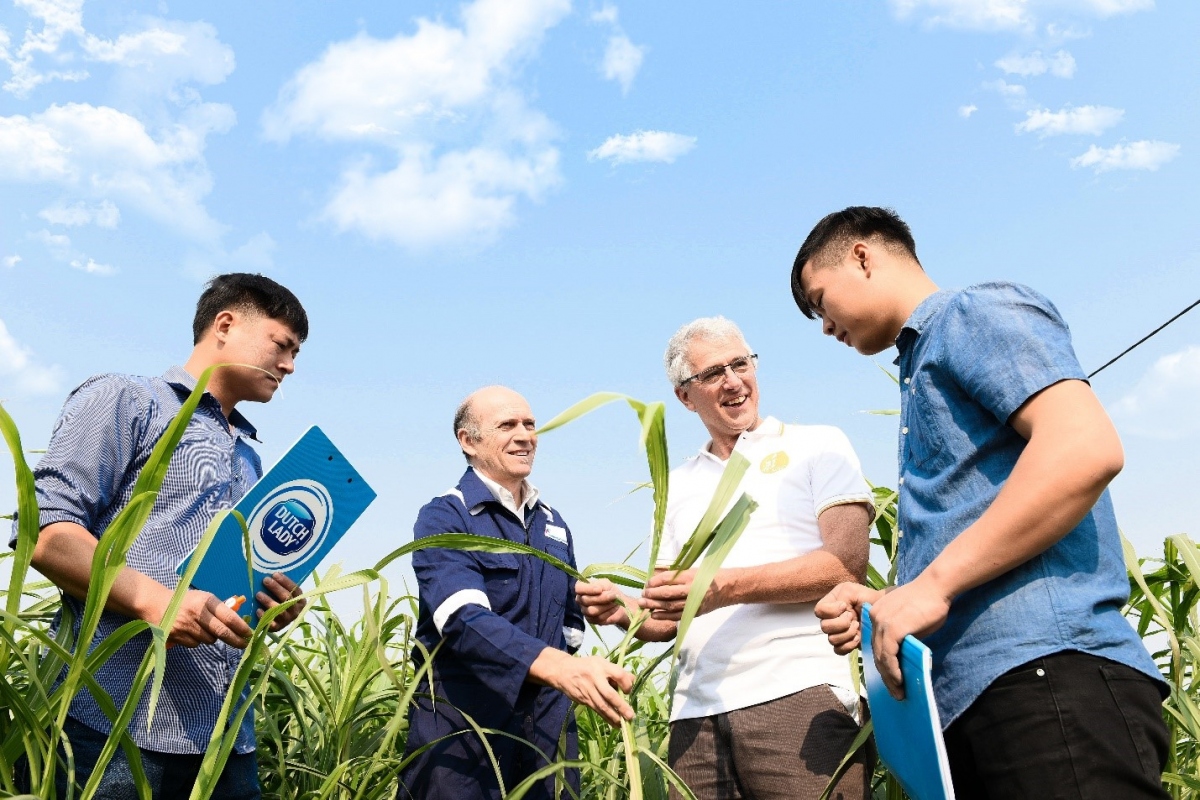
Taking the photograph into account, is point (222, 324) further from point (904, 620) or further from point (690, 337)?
point (904, 620)

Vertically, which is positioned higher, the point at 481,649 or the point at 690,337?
the point at 690,337

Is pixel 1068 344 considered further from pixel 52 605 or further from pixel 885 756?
pixel 52 605

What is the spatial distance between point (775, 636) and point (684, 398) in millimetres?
620

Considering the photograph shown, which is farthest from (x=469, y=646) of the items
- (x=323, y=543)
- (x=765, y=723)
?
(x=765, y=723)

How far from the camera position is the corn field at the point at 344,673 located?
1130 mm

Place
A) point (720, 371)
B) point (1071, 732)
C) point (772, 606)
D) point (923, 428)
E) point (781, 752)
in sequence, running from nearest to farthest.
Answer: point (1071, 732) → point (923, 428) → point (781, 752) → point (772, 606) → point (720, 371)

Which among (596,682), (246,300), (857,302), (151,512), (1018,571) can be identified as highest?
(246,300)

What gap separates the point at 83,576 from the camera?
5.04ft

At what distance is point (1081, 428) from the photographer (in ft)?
3.77

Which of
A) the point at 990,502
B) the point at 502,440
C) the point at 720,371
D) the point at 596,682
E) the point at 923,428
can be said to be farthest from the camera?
the point at 502,440

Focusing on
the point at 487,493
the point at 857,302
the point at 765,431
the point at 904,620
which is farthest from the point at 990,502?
the point at 487,493

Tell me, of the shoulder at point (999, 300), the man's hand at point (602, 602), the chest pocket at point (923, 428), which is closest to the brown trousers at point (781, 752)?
the man's hand at point (602, 602)

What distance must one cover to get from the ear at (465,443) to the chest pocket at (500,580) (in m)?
0.35

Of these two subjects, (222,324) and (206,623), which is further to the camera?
(222,324)
